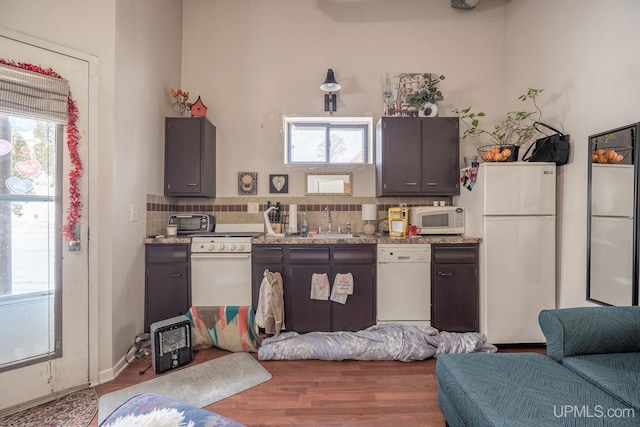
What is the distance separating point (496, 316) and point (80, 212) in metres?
3.53

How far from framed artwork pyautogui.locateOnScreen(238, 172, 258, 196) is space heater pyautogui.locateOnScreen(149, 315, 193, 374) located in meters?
1.51

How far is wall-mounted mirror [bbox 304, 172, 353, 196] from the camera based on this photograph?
330cm

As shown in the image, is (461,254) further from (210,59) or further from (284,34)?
(210,59)

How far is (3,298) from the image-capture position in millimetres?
1787

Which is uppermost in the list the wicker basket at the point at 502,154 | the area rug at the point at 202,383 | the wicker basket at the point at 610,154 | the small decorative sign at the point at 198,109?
the small decorative sign at the point at 198,109

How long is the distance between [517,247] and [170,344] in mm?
3116

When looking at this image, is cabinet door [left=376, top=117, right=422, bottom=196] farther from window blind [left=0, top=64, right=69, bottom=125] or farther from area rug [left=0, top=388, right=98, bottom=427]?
area rug [left=0, top=388, right=98, bottom=427]

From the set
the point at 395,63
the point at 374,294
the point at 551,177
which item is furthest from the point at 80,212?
the point at 551,177

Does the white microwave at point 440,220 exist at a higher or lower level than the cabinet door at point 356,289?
higher

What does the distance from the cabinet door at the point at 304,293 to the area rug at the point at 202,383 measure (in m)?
0.53

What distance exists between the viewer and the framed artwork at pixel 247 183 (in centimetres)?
328

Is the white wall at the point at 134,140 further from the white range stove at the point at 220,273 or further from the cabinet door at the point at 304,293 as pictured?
the cabinet door at the point at 304,293

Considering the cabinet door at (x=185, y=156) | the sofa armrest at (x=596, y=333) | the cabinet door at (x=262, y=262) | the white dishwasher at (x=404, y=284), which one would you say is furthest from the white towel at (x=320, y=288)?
the sofa armrest at (x=596, y=333)

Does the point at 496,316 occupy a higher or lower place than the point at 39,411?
higher
